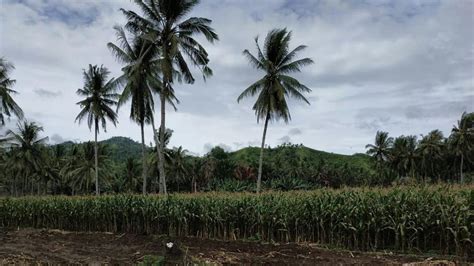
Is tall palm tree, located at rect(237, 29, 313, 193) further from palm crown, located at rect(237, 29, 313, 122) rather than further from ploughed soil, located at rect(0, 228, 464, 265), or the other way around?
ploughed soil, located at rect(0, 228, 464, 265)

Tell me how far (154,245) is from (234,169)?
44.5 meters

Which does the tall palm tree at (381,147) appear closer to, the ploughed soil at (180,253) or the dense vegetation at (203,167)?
the dense vegetation at (203,167)

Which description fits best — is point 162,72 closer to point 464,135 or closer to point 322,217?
point 322,217

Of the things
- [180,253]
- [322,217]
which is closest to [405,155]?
[322,217]

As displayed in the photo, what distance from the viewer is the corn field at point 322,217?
486 inches

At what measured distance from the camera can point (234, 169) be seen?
59.5 m

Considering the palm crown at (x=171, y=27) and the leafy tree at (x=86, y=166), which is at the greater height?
the palm crown at (x=171, y=27)

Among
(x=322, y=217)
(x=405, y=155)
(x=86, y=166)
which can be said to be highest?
(x=405, y=155)

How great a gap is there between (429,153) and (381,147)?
731 cm

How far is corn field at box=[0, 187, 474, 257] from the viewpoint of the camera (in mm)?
12352

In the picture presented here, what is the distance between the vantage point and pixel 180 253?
11.7 m

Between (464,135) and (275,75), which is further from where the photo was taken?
(464,135)

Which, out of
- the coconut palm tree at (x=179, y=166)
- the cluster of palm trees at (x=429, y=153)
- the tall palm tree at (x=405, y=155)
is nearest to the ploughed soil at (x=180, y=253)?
the coconut palm tree at (x=179, y=166)

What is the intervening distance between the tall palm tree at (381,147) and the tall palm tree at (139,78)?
4708cm
